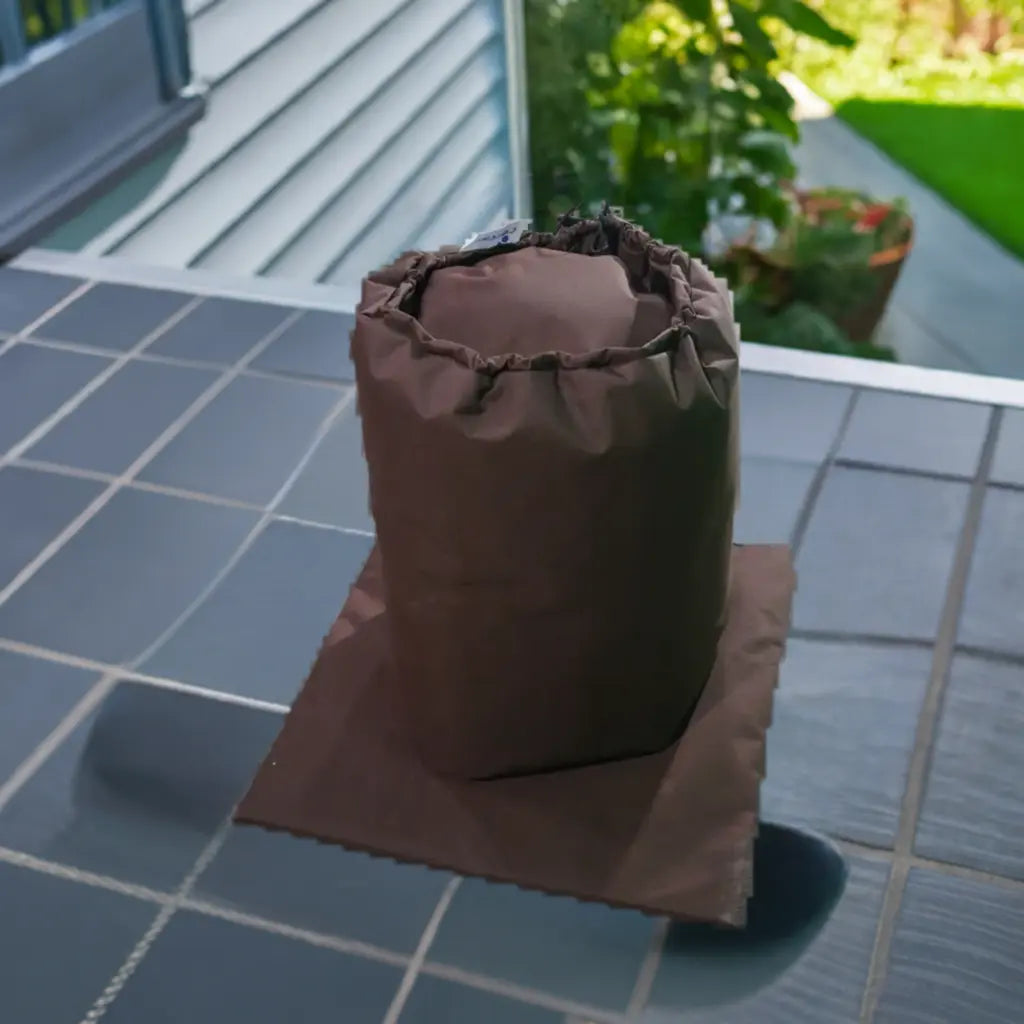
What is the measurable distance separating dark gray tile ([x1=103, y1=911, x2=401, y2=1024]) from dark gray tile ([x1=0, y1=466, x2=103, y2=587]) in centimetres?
47

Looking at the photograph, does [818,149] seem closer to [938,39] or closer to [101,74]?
[938,39]

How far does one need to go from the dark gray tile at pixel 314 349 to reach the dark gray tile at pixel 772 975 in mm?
833

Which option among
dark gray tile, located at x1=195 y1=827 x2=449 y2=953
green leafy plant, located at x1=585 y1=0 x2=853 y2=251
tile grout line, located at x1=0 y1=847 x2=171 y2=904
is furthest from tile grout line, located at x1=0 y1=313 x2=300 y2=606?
green leafy plant, located at x1=585 y1=0 x2=853 y2=251

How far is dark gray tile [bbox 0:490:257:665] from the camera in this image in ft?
3.51

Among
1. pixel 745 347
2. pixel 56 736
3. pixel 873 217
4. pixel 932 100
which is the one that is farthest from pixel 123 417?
pixel 932 100

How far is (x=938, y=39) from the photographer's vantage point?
5047 mm

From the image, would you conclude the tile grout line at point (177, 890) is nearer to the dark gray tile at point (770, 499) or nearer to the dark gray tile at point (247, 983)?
the dark gray tile at point (247, 983)

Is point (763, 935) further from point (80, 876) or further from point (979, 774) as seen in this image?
point (80, 876)

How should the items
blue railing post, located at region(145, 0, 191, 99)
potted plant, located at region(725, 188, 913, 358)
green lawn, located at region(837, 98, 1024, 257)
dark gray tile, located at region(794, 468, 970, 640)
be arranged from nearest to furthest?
dark gray tile, located at region(794, 468, 970, 640) → blue railing post, located at region(145, 0, 191, 99) → potted plant, located at region(725, 188, 913, 358) → green lawn, located at region(837, 98, 1024, 257)

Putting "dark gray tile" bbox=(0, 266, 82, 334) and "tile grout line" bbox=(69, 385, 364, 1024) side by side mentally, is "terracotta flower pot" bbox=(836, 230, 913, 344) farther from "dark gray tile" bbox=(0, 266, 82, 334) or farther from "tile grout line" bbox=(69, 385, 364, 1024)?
"tile grout line" bbox=(69, 385, 364, 1024)

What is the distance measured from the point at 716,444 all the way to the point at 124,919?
520 mm

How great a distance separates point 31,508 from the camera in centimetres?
122

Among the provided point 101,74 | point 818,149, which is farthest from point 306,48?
point 818,149

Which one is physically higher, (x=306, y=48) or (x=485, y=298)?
(x=485, y=298)
